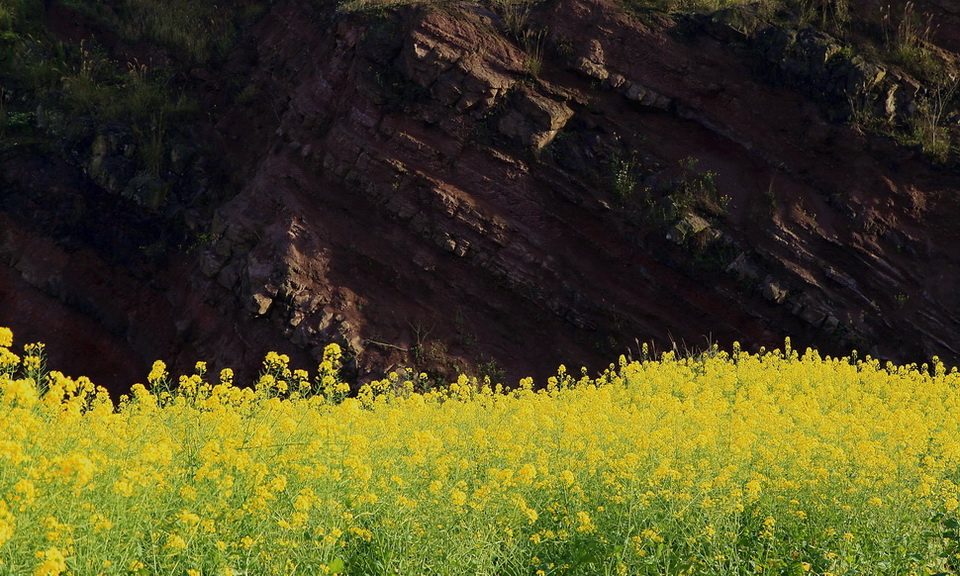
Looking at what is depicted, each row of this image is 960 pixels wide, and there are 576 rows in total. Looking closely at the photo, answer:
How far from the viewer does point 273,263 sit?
1391cm

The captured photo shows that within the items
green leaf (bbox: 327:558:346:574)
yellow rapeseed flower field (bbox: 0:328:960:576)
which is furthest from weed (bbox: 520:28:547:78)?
green leaf (bbox: 327:558:346:574)

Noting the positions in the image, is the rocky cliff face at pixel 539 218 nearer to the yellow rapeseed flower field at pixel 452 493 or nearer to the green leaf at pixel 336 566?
the yellow rapeseed flower field at pixel 452 493

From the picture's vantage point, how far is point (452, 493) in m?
4.90

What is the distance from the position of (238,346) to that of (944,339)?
10.6 metres

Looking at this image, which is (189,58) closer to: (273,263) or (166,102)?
(166,102)

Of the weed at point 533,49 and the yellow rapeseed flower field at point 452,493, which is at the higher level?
the weed at point 533,49

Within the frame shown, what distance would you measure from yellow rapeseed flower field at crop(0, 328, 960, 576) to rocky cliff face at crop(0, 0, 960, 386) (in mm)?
6549

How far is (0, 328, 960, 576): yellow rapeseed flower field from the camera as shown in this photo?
4.23 meters

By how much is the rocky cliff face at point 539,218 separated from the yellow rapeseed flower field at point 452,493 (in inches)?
258

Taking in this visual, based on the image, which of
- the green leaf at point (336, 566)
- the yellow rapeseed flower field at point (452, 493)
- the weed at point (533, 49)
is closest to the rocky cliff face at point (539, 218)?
the weed at point (533, 49)

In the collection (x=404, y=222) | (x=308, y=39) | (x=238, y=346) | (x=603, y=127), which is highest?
(x=603, y=127)

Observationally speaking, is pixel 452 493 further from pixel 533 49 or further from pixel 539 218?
pixel 533 49

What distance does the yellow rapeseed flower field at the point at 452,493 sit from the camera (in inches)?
166

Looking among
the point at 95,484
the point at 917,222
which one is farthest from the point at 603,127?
the point at 95,484
